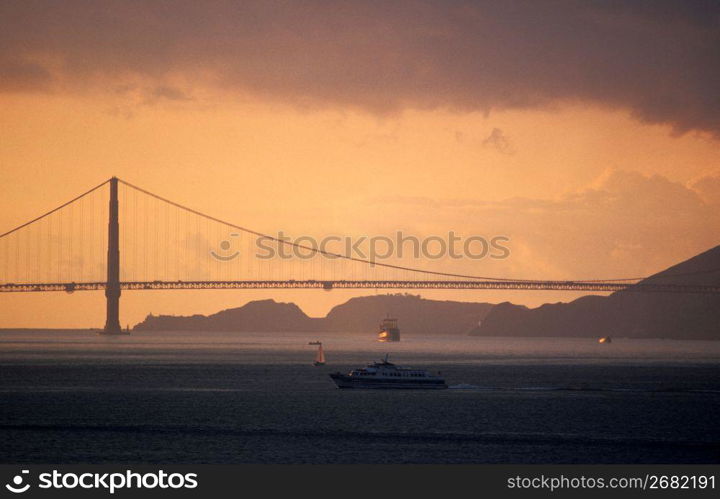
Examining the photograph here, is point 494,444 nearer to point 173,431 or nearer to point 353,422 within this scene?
point 353,422

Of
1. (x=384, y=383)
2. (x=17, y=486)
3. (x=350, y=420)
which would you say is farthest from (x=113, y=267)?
(x=17, y=486)

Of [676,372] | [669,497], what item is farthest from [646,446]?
[676,372]

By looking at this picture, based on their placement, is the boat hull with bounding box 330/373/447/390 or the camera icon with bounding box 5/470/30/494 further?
the boat hull with bounding box 330/373/447/390

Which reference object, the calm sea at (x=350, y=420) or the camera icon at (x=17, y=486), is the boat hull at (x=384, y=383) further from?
the camera icon at (x=17, y=486)

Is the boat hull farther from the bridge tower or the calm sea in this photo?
the bridge tower

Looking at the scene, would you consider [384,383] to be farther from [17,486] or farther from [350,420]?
[17,486]

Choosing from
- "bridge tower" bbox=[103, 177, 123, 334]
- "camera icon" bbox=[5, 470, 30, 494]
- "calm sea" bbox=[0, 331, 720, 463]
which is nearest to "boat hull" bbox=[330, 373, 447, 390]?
"calm sea" bbox=[0, 331, 720, 463]

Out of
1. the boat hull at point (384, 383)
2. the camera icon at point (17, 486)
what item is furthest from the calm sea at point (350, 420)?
the camera icon at point (17, 486)
